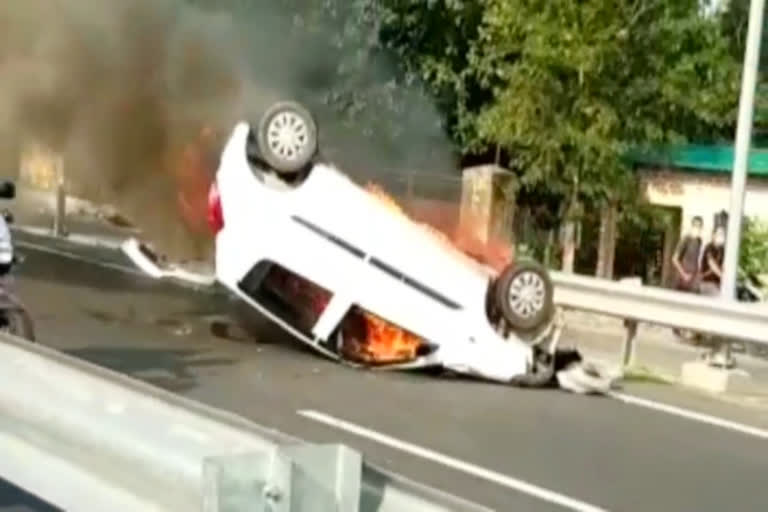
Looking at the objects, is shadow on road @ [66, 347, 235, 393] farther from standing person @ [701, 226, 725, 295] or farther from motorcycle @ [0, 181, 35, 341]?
standing person @ [701, 226, 725, 295]

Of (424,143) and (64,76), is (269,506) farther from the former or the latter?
(424,143)

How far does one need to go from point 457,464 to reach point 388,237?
331 centimetres

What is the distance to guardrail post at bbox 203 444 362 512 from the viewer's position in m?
2.33

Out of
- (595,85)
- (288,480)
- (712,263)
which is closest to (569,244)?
(595,85)

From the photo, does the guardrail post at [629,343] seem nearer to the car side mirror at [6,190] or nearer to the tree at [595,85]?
the tree at [595,85]

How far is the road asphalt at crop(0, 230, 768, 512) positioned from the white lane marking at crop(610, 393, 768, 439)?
116 mm

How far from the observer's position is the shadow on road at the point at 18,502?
A: 5.77 meters

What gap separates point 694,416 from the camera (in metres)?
10.6

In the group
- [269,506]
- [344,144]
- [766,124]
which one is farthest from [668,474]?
[766,124]

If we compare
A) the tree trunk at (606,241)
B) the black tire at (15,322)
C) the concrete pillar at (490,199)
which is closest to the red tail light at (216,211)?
the black tire at (15,322)

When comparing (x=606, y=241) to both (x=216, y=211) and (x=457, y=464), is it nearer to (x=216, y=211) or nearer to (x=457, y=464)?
(x=216, y=211)

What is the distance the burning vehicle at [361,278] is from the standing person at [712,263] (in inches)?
179

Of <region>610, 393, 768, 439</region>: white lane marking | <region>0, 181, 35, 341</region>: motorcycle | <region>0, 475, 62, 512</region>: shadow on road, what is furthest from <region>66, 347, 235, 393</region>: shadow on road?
<region>0, 475, 62, 512</region>: shadow on road

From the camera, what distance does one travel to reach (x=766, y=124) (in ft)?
71.9
